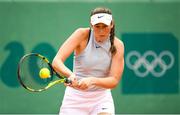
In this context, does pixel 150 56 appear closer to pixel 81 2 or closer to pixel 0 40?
pixel 81 2

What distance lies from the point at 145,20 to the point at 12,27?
6.49 feet

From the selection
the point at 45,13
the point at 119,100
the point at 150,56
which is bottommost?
the point at 119,100

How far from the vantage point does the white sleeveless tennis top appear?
574 cm

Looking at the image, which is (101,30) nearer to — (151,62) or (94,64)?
(94,64)

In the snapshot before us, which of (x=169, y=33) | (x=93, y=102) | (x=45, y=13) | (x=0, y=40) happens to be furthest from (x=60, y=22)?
(x=93, y=102)

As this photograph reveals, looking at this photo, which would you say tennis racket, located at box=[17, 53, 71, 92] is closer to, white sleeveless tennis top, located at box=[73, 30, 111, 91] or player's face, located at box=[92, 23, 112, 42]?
white sleeveless tennis top, located at box=[73, 30, 111, 91]

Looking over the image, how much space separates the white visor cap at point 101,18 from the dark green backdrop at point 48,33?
4653mm

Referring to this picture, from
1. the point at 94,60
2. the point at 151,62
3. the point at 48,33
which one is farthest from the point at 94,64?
the point at 151,62

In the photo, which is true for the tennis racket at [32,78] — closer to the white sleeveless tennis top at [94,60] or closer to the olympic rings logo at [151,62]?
the white sleeveless tennis top at [94,60]

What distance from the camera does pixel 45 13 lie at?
1027 centimetres

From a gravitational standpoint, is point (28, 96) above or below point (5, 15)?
below

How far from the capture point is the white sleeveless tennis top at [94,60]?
18.8ft

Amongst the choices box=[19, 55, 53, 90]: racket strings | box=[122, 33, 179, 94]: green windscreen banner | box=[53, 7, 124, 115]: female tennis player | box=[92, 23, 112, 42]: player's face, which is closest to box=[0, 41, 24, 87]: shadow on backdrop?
box=[122, 33, 179, 94]: green windscreen banner

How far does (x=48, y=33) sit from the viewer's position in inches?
404
